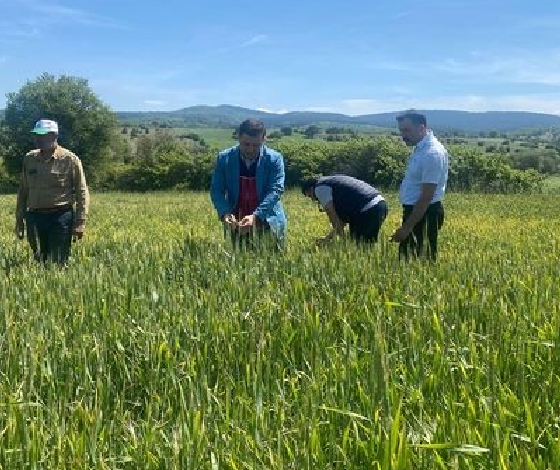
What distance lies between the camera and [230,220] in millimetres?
5703

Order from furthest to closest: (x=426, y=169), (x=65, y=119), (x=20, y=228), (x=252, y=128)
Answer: (x=65, y=119), (x=20, y=228), (x=426, y=169), (x=252, y=128)

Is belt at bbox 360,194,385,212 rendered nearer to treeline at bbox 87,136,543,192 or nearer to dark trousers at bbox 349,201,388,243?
dark trousers at bbox 349,201,388,243

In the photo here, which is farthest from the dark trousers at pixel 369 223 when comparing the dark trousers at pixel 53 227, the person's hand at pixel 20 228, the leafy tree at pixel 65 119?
the leafy tree at pixel 65 119

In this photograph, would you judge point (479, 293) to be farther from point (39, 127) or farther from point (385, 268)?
point (39, 127)

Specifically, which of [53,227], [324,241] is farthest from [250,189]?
[53,227]

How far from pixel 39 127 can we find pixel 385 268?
3.54 metres

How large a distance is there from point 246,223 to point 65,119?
51.2 metres

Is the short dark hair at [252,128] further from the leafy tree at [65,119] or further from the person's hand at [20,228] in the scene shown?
the leafy tree at [65,119]

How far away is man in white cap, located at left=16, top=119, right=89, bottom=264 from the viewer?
21.3ft

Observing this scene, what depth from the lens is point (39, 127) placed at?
6.17 m

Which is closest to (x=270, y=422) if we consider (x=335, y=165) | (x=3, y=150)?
(x=335, y=165)

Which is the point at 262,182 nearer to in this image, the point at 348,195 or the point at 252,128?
the point at 252,128

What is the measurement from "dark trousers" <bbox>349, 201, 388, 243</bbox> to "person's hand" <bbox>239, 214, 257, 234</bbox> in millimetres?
1102

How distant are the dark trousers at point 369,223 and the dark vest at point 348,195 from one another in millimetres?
70
